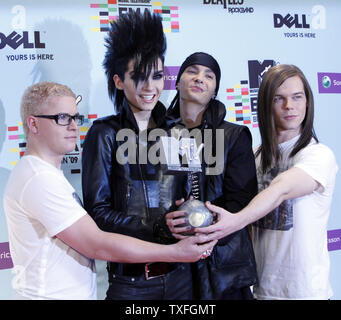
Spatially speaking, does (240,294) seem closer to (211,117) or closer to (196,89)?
(211,117)

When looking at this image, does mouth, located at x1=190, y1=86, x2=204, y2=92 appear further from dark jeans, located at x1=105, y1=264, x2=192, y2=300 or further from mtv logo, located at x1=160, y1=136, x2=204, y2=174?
dark jeans, located at x1=105, y1=264, x2=192, y2=300

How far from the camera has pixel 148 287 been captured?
2188mm

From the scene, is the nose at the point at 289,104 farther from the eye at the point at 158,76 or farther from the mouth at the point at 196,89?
the eye at the point at 158,76

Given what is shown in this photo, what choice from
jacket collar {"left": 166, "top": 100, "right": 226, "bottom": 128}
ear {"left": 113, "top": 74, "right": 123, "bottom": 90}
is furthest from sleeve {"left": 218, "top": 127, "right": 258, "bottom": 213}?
ear {"left": 113, "top": 74, "right": 123, "bottom": 90}

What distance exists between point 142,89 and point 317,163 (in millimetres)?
988

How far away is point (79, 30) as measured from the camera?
2.75 metres

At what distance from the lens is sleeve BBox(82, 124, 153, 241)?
213 centimetres

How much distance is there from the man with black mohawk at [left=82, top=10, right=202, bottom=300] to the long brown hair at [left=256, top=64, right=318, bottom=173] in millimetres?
560

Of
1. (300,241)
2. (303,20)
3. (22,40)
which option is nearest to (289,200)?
(300,241)

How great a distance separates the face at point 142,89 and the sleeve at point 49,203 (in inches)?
28.6

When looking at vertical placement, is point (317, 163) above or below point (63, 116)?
below

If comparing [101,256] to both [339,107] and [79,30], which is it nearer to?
[79,30]

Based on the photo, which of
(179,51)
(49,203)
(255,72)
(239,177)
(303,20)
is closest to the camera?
(49,203)

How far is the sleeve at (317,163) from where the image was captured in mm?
2254
